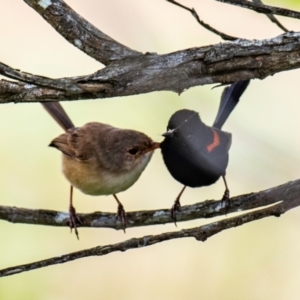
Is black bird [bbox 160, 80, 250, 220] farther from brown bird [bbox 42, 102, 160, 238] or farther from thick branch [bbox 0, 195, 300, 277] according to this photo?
brown bird [bbox 42, 102, 160, 238]

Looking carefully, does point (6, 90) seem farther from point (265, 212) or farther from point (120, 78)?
point (265, 212)

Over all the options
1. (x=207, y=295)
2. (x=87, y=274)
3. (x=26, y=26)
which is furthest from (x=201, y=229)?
(x=26, y=26)

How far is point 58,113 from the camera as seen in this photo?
1799mm

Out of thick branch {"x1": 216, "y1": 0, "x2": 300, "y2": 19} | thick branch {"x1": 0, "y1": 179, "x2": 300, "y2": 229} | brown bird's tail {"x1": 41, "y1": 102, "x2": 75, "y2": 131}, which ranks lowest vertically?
thick branch {"x1": 0, "y1": 179, "x2": 300, "y2": 229}

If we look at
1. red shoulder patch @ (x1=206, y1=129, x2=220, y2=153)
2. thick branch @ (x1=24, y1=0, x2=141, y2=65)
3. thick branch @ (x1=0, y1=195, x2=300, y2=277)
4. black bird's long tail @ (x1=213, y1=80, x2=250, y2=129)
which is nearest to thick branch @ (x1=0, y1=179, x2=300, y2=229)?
thick branch @ (x1=0, y1=195, x2=300, y2=277)

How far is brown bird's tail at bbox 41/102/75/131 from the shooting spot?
1697mm

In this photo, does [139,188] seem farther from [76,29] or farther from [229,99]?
[76,29]

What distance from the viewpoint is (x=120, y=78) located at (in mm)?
978

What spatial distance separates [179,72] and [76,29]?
11.6 inches

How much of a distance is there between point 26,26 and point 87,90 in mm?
2047

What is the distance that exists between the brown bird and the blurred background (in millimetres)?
112

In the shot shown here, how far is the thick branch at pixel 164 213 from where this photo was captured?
1.11m

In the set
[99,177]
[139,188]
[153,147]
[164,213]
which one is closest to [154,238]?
[164,213]

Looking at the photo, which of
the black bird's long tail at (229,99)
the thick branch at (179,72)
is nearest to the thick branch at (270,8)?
the thick branch at (179,72)
